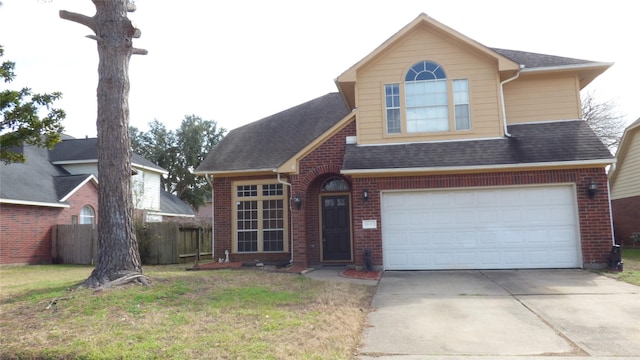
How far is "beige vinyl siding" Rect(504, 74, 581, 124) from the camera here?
12570 mm

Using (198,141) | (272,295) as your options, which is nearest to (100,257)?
(272,295)

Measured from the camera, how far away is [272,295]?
26.2 feet

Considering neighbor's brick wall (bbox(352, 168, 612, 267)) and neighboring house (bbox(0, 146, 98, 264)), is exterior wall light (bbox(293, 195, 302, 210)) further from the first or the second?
neighboring house (bbox(0, 146, 98, 264))

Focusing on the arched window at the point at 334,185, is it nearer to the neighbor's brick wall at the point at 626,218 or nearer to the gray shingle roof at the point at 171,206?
the neighbor's brick wall at the point at 626,218

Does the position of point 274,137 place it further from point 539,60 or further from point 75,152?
point 75,152

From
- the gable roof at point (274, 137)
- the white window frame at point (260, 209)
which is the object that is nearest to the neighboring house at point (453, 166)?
the white window frame at point (260, 209)

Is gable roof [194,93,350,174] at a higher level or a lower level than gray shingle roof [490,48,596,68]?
lower

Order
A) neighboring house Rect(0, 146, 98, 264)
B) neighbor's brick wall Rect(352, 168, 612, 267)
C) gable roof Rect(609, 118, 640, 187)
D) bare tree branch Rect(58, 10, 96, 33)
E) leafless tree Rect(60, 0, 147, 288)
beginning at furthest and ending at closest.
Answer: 1. gable roof Rect(609, 118, 640, 187)
2. neighboring house Rect(0, 146, 98, 264)
3. neighbor's brick wall Rect(352, 168, 612, 267)
4. bare tree branch Rect(58, 10, 96, 33)
5. leafless tree Rect(60, 0, 147, 288)

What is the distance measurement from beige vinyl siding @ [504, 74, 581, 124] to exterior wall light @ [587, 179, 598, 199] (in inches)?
96.3

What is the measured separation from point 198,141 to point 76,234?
26.1 m

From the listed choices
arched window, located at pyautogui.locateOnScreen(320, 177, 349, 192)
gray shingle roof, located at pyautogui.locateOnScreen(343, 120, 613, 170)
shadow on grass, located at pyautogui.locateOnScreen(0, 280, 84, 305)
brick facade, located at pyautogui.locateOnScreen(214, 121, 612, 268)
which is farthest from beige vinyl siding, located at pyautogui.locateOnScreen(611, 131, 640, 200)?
shadow on grass, located at pyautogui.locateOnScreen(0, 280, 84, 305)

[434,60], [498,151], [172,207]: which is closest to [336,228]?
[498,151]

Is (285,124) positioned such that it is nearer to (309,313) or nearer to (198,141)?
(309,313)

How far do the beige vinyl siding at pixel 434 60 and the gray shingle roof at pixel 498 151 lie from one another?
293 mm
